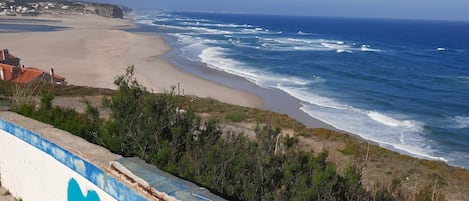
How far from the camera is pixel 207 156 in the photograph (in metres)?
4.93

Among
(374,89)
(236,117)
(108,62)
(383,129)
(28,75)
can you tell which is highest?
(28,75)

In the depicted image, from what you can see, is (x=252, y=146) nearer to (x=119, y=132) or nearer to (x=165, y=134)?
(x=165, y=134)

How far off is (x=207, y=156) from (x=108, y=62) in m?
36.1

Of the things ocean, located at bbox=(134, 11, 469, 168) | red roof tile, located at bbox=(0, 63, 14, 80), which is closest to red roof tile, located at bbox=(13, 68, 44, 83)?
red roof tile, located at bbox=(0, 63, 14, 80)

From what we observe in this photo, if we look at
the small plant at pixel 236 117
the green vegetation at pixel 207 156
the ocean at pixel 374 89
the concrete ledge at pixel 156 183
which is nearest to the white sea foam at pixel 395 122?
the ocean at pixel 374 89

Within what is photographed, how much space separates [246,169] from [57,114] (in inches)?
107

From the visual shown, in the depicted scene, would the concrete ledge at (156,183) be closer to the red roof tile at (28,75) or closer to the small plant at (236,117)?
the small plant at (236,117)

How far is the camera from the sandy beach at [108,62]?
2970cm

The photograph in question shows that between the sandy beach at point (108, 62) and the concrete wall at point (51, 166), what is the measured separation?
70.1ft

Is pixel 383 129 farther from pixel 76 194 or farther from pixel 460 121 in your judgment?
pixel 76 194

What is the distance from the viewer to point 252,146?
5992mm

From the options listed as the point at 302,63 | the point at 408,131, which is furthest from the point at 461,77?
the point at 408,131

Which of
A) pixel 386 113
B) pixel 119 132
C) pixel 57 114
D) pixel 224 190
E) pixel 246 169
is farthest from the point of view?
pixel 386 113

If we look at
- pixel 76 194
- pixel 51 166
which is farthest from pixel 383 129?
pixel 76 194
